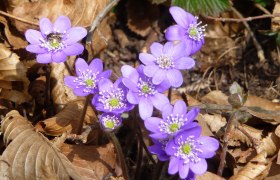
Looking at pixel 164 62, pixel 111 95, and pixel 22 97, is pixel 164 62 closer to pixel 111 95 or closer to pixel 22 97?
pixel 111 95

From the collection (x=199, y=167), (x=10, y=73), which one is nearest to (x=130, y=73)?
(x=199, y=167)

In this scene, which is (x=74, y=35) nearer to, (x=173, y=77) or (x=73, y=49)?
(x=73, y=49)

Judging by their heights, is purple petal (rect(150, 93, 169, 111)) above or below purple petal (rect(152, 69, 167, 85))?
below

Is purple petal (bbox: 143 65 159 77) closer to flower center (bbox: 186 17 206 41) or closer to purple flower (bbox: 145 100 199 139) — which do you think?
purple flower (bbox: 145 100 199 139)

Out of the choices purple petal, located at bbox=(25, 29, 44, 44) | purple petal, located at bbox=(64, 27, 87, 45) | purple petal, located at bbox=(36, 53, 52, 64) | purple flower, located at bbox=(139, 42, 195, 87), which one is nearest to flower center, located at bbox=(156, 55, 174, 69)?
purple flower, located at bbox=(139, 42, 195, 87)

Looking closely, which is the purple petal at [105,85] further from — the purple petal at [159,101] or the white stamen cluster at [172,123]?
the white stamen cluster at [172,123]

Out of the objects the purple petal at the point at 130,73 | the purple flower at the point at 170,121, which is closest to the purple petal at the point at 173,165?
the purple flower at the point at 170,121

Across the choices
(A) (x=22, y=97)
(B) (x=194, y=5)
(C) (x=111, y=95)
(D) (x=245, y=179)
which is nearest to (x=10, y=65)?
(A) (x=22, y=97)
